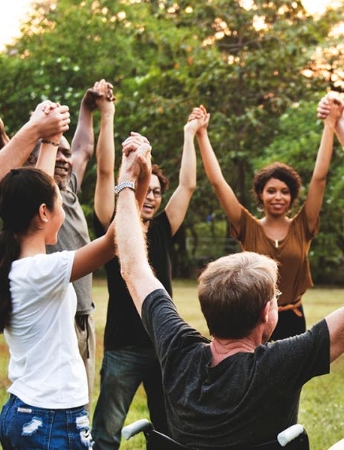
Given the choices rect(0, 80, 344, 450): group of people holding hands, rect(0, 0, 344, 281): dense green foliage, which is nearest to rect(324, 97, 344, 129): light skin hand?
rect(0, 80, 344, 450): group of people holding hands

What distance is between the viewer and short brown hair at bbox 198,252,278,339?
93.4 inches

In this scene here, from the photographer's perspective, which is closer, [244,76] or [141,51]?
[244,76]

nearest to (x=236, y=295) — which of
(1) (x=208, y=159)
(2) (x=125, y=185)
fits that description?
(2) (x=125, y=185)

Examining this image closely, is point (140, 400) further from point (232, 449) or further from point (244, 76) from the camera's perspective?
point (244, 76)

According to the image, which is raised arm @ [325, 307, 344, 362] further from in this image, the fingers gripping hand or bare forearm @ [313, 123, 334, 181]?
bare forearm @ [313, 123, 334, 181]

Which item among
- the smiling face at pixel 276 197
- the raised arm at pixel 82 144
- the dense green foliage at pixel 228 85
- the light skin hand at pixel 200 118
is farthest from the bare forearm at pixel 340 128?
the dense green foliage at pixel 228 85

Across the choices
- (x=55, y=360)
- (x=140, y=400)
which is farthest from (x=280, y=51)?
(x=55, y=360)

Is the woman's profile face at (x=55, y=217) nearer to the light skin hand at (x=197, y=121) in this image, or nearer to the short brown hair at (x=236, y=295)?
the short brown hair at (x=236, y=295)

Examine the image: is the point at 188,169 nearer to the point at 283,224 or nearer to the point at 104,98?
the point at 104,98

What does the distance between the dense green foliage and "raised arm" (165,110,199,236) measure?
21239 mm

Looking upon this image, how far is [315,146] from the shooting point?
28016 millimetres

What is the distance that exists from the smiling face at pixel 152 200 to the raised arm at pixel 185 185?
79 mm

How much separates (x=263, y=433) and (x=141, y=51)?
33.6m

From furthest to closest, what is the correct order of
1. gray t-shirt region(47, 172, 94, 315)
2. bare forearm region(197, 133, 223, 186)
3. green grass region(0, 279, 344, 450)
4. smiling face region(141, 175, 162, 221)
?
green grass region(0, 279, 344, 450) < bare forearm region(197, 133, 223, 186) < smiling face region(141, 175, 162, 221) < gray t-shirt region(47, 172, 94, 315)
